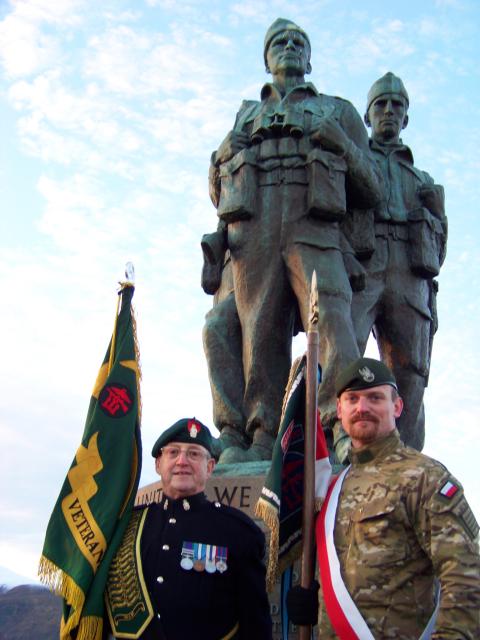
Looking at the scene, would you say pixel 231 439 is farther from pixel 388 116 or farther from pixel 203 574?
pixel 388 116

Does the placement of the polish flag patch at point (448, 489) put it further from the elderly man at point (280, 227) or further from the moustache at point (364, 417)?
the elderly man at point (280, 227)

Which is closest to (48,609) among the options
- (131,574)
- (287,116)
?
(287,116)

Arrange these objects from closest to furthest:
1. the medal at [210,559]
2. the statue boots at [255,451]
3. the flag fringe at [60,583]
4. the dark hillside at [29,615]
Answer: the medal at [210,559] → the flag fringe at [60,583] → the statue boots at [255,451] → the dark hillside at [29,615]

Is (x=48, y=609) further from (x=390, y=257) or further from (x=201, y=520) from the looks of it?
(x=201, y=520)

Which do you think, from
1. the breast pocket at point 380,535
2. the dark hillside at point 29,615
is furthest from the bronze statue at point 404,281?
the dark hillside at point 29,615

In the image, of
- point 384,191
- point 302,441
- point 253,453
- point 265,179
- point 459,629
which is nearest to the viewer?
point 459,629

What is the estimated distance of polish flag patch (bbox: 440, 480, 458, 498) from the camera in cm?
311

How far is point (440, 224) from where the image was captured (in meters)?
7.98

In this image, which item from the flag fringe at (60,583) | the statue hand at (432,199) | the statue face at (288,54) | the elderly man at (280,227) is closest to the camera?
the flag fringe at (60,583)

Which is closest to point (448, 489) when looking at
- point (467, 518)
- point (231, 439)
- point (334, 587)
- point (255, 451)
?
point (467, 518)

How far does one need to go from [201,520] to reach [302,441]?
0.66 m

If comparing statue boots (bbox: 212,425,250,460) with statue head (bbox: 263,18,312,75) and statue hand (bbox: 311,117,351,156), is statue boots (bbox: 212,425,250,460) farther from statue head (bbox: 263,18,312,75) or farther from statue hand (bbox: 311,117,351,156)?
statue head (bbox: 263,18,312,75)

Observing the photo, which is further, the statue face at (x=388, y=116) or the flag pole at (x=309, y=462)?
the statue face at (x=388, y=116)

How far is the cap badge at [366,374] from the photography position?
353 cm
